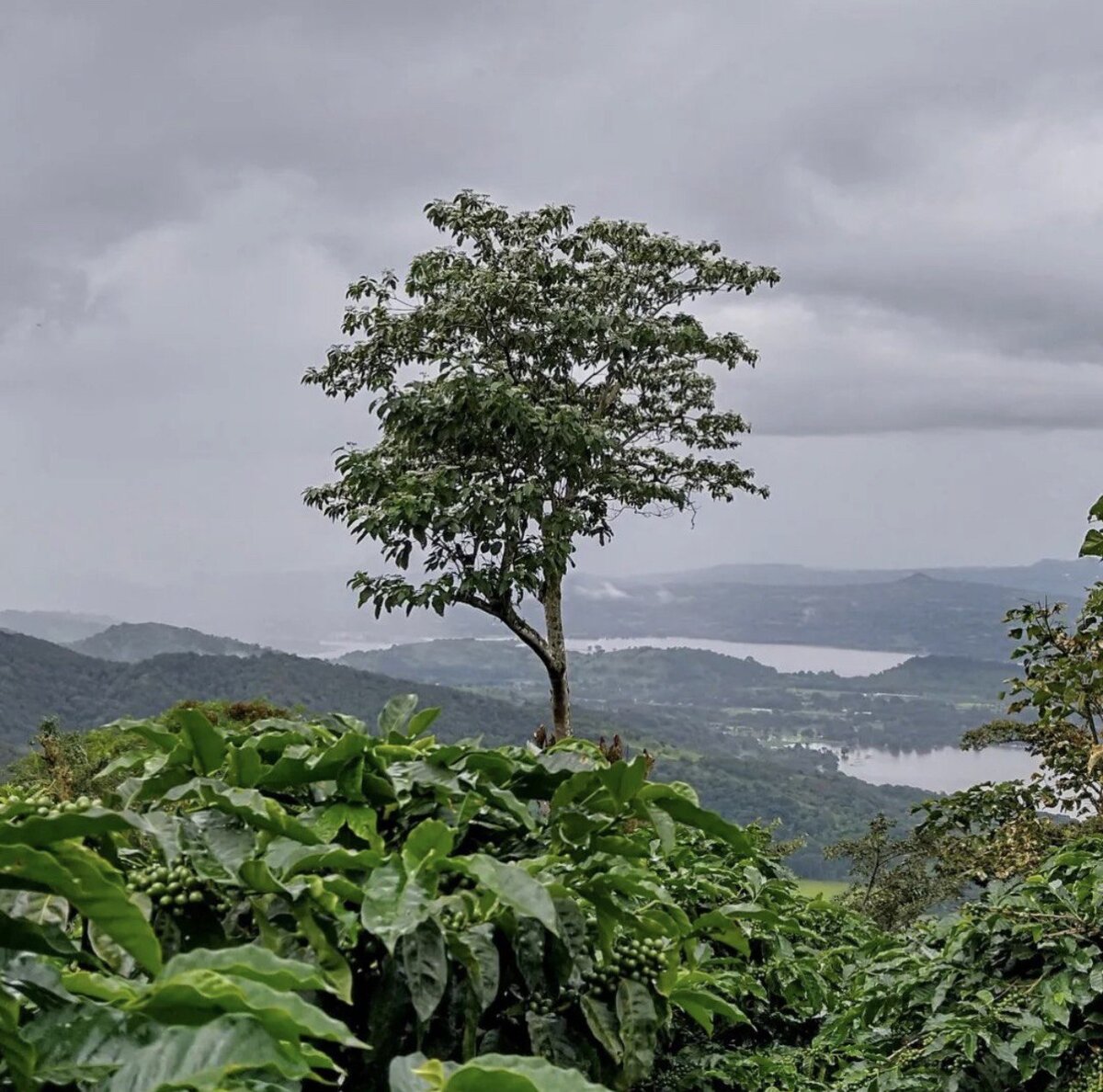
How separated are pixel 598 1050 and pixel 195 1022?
28.3 inches

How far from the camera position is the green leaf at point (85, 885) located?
31.7 inches

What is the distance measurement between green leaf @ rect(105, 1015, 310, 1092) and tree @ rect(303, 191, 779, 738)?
4.87 metres

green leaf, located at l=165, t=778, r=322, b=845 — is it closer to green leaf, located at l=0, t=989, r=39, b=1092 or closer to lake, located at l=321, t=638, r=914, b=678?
green leaf, located at l=0, t=989, r=39, b=1092

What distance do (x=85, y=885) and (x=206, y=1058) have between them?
7.5 inches

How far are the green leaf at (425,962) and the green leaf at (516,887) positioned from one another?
0.37ft

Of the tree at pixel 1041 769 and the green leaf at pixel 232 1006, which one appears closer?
the green leaf at pixel 232 1006

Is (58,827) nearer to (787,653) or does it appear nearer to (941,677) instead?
(941,677)

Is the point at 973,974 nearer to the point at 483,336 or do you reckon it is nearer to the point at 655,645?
the point at 483,336

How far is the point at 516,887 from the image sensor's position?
1.08 meters

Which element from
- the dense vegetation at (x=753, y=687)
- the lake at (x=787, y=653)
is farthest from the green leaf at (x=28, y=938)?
the lake at (x=787, y=653)

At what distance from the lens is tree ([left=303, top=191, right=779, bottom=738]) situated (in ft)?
19.9

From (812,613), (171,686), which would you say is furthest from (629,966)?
(812,613)

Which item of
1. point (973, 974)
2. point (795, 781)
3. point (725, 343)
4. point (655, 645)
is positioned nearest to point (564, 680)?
point (725, 343)

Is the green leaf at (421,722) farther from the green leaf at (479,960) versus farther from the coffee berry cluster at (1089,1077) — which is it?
the coffee berry cluster at (1089,1077)
